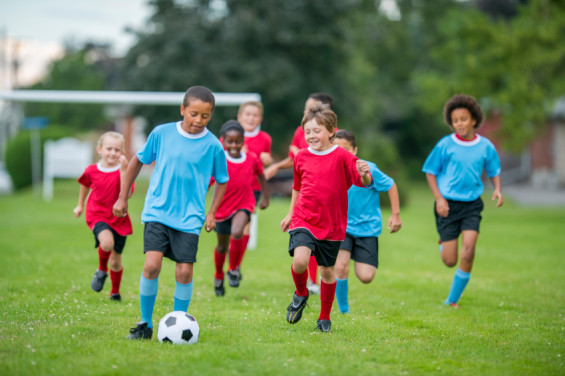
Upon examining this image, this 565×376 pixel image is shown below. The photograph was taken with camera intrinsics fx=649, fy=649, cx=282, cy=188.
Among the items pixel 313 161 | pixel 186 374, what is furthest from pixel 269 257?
pixel 186 374

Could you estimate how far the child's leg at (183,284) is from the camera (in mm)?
5569

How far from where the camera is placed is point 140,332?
18.1 ft

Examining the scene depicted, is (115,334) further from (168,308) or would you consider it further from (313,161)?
(313,161)

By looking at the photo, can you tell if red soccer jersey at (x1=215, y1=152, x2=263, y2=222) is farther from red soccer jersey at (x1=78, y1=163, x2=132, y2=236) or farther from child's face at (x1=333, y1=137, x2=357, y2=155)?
child's face at (x1=333, y1=137, x2=357, y2=155)

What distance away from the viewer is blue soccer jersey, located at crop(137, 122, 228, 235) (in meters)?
5.51

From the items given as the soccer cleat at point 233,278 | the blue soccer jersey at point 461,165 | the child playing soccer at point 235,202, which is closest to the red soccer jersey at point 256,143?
the child playing soccer at point 235,202

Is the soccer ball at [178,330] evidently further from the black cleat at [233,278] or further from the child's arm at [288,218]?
the black cleat at [233,278]

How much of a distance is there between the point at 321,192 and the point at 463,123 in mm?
2669

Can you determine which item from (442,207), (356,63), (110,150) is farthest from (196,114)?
(356,63)

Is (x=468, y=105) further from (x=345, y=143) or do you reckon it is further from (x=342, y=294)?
(x=342, y=294)

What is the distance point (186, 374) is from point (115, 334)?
1376 millimetres

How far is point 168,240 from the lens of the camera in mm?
5535

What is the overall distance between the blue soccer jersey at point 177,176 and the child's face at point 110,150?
1.89 m

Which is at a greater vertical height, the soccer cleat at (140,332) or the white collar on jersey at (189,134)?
the white collar on jersey at (189,134)
